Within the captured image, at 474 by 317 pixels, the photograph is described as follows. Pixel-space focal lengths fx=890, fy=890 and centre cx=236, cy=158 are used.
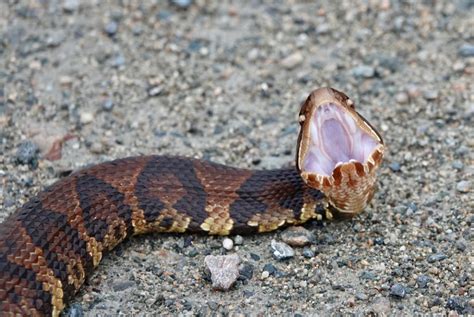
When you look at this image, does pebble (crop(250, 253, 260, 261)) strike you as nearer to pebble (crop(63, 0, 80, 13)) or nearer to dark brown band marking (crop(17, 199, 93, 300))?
dark brown band marking (crop(17, 199, 93, 300))

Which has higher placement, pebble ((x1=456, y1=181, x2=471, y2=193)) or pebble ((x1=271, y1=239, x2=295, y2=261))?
pebble ((x1=456, y1=181, x2=471, y2=193))

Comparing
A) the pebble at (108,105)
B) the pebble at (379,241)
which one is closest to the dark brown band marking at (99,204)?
the pebble at (108,105)

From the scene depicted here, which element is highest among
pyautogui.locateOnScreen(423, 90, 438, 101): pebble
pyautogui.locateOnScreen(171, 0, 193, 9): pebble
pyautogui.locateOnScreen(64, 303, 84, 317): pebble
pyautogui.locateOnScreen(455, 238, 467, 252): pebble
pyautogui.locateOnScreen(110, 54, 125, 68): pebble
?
pyautogui.locateOnScreen(171, 0, 193, 9): pebble

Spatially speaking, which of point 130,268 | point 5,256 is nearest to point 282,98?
point 130,268

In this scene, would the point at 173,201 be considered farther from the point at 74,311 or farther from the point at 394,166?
Answer: the point at 394,166

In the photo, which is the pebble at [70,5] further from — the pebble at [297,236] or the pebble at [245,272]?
the pebble at [245,272]

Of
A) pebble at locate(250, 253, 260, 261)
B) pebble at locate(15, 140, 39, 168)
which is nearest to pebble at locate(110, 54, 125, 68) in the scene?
pebble at locate(15, 140, 39, 168)

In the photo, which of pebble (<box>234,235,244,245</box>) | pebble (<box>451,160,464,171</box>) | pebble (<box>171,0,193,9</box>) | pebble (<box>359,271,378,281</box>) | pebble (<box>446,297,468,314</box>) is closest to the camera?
pebble (<box>446,297,468,314</box>)

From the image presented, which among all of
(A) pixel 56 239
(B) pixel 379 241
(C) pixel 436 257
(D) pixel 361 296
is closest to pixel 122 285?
(A) pixel 56 239
